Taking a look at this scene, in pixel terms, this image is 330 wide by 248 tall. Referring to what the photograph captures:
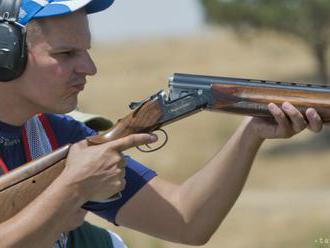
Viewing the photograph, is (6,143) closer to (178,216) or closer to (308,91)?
(178,216)

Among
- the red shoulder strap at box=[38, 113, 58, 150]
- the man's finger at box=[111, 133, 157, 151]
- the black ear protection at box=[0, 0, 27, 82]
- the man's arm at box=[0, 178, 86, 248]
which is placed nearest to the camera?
the man's arm at box=[0, 178, 86, 248]

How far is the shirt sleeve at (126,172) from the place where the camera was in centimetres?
392

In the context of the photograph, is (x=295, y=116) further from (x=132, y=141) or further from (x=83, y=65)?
(x=83, y=65)

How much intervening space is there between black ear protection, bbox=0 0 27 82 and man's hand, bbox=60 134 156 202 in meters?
0.42

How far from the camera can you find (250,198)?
61.3 ft

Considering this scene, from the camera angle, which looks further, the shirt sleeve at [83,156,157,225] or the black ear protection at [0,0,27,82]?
the shirt sleeve at [83,156,157,225]

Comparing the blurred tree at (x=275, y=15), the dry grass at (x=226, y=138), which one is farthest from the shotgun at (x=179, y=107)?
the blurred tree at (x=275, y=15)

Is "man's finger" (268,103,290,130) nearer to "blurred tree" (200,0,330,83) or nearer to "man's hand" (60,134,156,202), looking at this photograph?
"man's hand" (60,134,156,202)

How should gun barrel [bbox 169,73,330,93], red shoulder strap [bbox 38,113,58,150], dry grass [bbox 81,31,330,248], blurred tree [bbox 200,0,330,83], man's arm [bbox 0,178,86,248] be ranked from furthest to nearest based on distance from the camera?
blurred tree [bbox 200,0,330,83], dry grass [bbox 81,31,330,248], red shoulder strap [bbox 38,113,58,150], gun barrel [bbox 169,73,330,93], man's arm [bbox 0,178,86,248]

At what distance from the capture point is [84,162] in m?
3.43

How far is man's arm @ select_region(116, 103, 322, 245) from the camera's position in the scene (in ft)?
12.6

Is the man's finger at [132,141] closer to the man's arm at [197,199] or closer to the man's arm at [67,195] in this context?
the man's arm at [67,195]

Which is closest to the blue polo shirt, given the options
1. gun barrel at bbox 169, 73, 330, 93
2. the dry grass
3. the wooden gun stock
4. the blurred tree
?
the wooden gun stock

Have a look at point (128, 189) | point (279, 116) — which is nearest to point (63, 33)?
point (128, 189)
